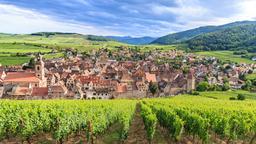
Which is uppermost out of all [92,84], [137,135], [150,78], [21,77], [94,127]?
[94,127]

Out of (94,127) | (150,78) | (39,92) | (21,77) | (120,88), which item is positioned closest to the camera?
(94,127)

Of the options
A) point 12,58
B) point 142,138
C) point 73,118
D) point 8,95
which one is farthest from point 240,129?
point 12,58

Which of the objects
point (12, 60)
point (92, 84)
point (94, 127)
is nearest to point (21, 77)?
point (92, 84)

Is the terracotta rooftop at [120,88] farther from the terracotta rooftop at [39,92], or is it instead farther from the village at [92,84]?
the terracotta rooftop at [39,92]

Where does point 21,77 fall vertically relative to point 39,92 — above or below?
above

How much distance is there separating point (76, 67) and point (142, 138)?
5799 inches

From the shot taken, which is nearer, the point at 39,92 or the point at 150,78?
the point at 39,92

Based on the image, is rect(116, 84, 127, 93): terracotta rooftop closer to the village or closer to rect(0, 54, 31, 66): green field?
the village

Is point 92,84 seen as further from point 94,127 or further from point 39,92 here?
point 94,127

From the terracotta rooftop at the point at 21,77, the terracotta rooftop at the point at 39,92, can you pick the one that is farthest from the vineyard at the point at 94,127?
the terracotta rooftop at the point at 21,77

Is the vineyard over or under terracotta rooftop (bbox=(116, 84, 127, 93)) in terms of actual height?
over

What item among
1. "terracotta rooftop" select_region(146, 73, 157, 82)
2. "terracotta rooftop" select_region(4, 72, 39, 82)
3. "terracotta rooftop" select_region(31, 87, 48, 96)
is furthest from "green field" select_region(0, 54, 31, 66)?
"terracotta rooftop" select_region(31, 87, 48, 96)

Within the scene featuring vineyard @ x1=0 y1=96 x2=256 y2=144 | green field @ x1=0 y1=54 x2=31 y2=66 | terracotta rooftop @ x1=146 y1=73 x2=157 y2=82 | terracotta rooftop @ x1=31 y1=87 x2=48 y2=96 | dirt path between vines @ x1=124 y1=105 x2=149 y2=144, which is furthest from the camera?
green field @ x1=0 y1=54 x2=31 y2=66

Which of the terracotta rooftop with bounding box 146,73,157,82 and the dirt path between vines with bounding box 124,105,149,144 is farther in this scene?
the terracotta rooftop with bounding box 146,73,157,82
